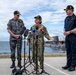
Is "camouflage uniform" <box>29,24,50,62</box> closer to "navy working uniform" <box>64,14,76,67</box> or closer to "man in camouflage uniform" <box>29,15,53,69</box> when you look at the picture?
"man in camouflage uniform" <box>29,15,53,69</box>

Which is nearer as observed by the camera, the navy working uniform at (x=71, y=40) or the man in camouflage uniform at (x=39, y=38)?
the man in camouflage uniform at (x=39, y=38)

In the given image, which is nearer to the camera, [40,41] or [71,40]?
[40,41]

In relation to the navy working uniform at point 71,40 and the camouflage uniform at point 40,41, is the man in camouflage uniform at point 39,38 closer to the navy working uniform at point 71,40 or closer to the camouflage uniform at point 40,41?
the camouflage uniform at point 40,41

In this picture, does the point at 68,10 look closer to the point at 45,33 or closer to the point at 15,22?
Result: the point at 45,33

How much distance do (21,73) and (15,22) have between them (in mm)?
2106

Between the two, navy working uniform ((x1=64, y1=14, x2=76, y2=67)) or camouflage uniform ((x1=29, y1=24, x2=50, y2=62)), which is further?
navy working uniform ((x1=64, y1=14, x2=76, y2=67))

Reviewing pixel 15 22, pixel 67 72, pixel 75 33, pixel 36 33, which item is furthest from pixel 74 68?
pixel 15 22

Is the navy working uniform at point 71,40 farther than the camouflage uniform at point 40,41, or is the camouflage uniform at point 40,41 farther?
the navy working uniform at point 71,40

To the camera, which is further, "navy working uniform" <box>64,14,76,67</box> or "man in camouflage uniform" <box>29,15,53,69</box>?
"navy working uniform" <box>64,14,76,67</box>

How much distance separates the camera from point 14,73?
8.20m

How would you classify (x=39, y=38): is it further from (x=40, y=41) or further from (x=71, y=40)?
(x=71, y=40)

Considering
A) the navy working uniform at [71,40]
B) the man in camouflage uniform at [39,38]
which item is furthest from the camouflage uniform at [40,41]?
the navy working uniform at [71,40]

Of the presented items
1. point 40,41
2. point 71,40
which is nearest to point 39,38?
point 40,41

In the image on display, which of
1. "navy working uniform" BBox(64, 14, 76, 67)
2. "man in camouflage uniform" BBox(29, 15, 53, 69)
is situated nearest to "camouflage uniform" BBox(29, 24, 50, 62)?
"man in camouflage uniform" BBox(29, 15, 53, 69)
